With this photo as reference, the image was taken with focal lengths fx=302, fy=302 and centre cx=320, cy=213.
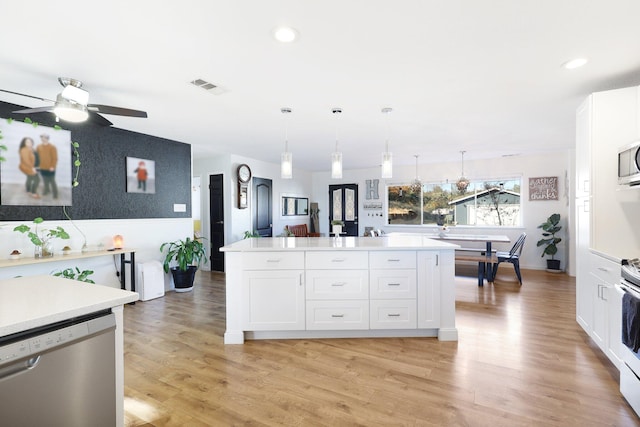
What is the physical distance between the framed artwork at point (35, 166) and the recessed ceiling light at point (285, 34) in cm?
324

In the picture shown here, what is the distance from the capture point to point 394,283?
9.60 ft

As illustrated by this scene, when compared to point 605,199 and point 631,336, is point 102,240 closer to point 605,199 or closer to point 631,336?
point 631,336

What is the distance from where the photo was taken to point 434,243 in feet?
9.98

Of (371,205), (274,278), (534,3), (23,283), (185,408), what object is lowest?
(185,408)

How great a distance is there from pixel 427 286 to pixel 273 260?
1503 millimetres

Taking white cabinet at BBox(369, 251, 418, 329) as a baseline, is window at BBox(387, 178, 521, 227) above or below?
above

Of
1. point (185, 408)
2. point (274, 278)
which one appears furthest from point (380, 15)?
point (185, 408)

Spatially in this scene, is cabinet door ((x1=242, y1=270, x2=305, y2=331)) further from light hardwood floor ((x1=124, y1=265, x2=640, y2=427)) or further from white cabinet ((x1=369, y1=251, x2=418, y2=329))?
white cabinet ((x1=369, y1=251, x2=418, y2=329))

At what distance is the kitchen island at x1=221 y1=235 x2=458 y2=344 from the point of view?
2889 millimetres

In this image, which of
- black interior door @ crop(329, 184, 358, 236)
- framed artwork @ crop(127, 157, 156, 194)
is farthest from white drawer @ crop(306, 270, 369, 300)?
black interior door @ crop(329, 184, 358, 236)

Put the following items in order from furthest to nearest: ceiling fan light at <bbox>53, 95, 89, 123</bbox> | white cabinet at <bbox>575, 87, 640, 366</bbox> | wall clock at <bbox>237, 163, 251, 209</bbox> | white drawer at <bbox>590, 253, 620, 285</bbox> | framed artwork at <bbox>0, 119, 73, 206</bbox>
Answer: wall clock at <bbox>237, 163, 251, 209</bbox>, framed artwork at <bbox>0, 119, 73, 206</bbox>, white cabinet at <bbox>575, 87, 640, 366</bbox>, ceiling fan light at <bbox>53, 95, 89, 123</bbox>, white drawer at <bbox>590, 253, 620, 285</bbox>

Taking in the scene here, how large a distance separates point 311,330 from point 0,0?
311cm

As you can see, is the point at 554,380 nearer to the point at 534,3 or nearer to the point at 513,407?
the point at 513,407

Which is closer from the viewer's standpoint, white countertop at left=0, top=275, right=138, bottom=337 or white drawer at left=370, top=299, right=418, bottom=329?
white countertop at left=0, top=275, right=138, bottom=337
